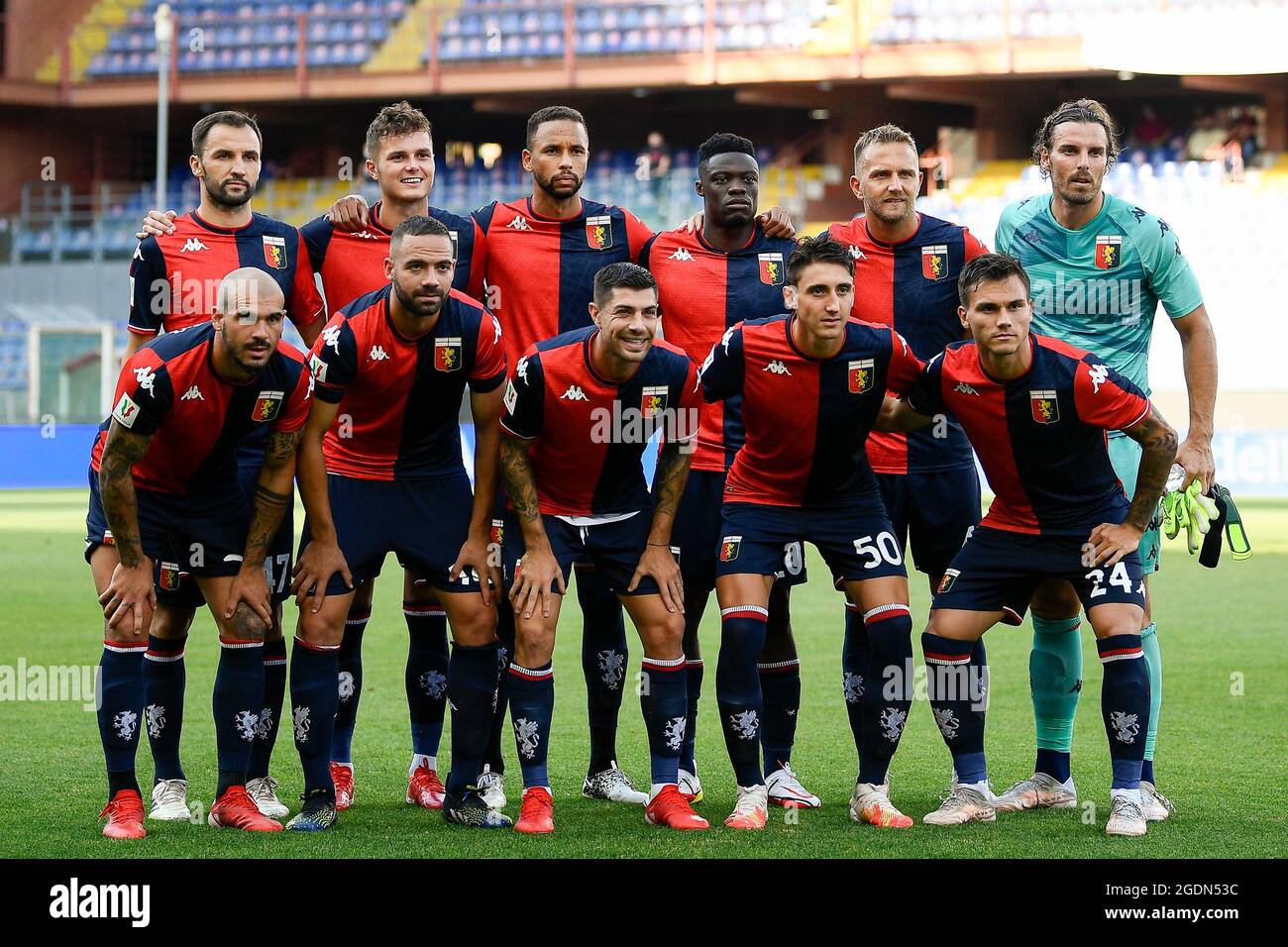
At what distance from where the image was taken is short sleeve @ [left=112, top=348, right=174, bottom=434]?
516 cm

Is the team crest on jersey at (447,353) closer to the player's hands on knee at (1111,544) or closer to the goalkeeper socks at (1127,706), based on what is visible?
the player's hands on knee at (1111,544)

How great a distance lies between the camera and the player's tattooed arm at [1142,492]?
5.39m

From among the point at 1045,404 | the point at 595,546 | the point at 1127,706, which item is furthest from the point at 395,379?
the point at 1127,706

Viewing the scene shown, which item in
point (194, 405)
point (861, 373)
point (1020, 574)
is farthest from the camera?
point (861, 373)

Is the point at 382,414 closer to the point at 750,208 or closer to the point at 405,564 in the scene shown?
the point at 405,564

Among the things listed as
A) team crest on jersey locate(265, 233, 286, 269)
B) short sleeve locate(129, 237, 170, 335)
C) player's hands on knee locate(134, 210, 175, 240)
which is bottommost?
short sleeve locate(129, 237, 170, 335)

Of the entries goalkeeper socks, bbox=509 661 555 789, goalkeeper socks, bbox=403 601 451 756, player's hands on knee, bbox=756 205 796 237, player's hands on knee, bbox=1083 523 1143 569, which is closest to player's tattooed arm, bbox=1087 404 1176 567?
player's hands on knee, bbox=1083 523 1143 569

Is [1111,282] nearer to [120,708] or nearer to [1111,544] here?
[1111,544]

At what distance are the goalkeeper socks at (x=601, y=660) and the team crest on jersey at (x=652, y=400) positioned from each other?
68cm

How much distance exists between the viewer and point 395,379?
5574mm

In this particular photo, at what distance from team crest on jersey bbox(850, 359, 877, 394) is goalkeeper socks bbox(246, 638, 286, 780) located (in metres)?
2.18

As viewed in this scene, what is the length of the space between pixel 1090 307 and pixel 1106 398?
0.65m

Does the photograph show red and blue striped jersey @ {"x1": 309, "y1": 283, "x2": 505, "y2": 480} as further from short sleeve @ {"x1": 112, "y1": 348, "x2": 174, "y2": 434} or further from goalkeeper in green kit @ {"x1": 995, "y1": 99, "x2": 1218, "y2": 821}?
goalkeeper in green kit @ {"x1": 995, "y1": 99, "x2": 1218, "y2": 821}
